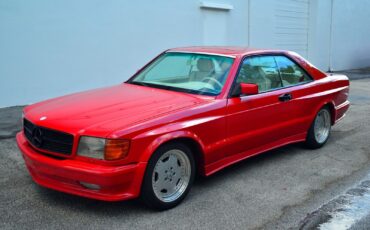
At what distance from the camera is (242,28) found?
12797mm

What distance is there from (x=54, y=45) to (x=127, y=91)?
420 cm

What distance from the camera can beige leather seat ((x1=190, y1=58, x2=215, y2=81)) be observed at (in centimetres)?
491

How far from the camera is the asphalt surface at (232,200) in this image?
3756 millimetres

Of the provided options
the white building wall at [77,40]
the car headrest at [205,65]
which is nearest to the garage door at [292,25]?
the white building wall at [77,40]

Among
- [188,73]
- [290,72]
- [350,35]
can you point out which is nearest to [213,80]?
[188,73]

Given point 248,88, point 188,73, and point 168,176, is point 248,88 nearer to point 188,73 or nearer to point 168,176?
point 188,73

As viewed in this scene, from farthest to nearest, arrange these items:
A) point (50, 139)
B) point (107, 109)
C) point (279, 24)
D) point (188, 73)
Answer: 1. point (279, 24)
2. point (188, 73)
3. point (107, 109)
4. point (50, 139)

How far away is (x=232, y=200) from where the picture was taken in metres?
4.29

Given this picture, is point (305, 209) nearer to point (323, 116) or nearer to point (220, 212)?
point (220, 212)

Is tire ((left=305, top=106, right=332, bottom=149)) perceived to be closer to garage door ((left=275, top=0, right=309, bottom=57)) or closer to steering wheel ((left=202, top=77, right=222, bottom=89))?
steering wheel ((left=202, top=77, right=222, bottom=89))

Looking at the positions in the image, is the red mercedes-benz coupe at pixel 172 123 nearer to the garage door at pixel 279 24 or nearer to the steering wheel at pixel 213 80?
the steering wheel at pixel 213 80

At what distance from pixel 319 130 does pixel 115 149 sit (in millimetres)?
3564

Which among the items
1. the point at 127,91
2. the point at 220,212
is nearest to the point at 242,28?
the point at 127,91

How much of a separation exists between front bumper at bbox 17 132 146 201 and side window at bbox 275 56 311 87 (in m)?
2.60
